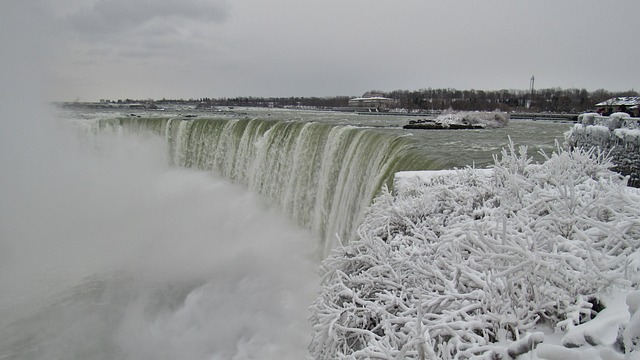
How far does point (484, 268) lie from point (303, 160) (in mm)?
14753

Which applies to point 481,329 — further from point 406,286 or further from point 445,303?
point 406,286

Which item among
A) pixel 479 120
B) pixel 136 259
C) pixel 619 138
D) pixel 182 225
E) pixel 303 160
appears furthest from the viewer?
pixel 479 120

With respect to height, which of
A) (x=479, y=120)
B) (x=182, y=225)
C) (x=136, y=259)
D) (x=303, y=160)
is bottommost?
(x=136, y=259)

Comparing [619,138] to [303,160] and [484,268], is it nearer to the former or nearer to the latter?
[484,268]

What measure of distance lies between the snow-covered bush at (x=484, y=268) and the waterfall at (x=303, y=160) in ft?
13.3

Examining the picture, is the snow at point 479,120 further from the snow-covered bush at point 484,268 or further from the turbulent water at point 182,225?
the snow-covered bush at point 484,268

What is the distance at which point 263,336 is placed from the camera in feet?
35.5

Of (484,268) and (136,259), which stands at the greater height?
(484,268)

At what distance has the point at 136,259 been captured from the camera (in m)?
16.9

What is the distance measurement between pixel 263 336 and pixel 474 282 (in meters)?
8.33

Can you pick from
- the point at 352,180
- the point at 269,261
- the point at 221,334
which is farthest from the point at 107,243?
the point at 352,180

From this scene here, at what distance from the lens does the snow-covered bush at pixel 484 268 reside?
2992mm

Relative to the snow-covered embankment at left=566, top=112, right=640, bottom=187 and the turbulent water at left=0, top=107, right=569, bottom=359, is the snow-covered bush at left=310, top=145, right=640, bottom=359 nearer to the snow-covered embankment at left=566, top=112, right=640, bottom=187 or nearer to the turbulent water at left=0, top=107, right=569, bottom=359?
the snow-covered embankment at left=566, top=112, right=640, bottom=187

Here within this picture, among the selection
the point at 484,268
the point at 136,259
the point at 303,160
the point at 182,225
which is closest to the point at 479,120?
the point at 303,160
